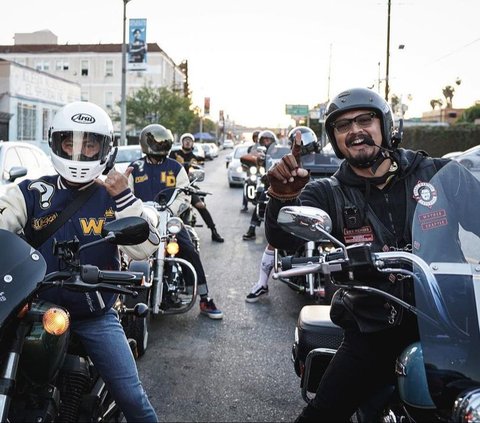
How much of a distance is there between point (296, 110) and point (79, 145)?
64347mm

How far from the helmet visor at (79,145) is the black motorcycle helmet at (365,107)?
117cm

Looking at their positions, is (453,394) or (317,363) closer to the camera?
(453,394)

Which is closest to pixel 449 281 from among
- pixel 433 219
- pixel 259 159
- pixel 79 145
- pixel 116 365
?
pixel 433 219

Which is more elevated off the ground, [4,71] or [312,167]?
[4,71]

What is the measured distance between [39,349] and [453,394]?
1.47 metres

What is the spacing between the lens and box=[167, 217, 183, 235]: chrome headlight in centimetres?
530

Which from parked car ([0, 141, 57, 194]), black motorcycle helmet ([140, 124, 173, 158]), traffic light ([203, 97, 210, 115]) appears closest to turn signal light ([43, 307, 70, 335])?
black motorcycle helmet ([140, 124, 173, 158])

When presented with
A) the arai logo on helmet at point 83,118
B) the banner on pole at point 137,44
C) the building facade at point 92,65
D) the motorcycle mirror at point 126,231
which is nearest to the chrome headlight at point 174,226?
the arai logo on helmet at point 83,118

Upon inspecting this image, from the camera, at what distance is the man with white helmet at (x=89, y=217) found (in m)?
2.68

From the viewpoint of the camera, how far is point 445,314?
180 cm

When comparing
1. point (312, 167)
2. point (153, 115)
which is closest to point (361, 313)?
point (312, 167)

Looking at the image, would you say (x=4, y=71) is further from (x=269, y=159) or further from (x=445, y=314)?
(x=445, y=314)

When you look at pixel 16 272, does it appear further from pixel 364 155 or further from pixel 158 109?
pixel 158 109

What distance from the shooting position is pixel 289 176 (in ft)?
8.05
